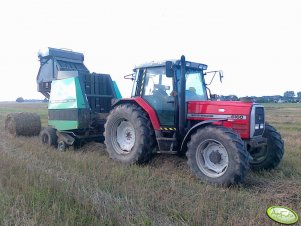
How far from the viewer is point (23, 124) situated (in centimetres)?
1083

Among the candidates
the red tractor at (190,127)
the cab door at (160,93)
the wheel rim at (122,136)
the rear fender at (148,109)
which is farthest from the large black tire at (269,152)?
the wheel rim at (122,136)

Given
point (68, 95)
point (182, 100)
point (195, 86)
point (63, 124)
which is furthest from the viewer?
point (63, 124)

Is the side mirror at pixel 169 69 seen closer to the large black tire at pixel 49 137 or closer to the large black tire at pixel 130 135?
the large black tire at pixel 130 135

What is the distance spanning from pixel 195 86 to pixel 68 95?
3580 mm

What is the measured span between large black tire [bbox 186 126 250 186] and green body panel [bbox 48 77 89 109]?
367 cm

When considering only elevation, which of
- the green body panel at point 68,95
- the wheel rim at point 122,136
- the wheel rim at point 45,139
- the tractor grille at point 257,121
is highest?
the green body panel at point 68,95

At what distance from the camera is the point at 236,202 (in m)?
4.48

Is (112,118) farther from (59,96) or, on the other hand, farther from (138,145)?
(59,96)

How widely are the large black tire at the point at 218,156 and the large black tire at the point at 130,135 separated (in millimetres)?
1049

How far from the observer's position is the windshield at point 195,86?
6.59 m

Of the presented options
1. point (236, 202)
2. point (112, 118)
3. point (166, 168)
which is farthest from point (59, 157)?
point (236, 202)

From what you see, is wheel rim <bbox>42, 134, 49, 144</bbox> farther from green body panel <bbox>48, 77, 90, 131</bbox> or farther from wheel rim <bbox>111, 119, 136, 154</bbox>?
wheel rim <bbox>111, 119, 136, 154</bbox>

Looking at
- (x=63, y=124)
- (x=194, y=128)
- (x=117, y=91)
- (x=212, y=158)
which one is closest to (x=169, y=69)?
(x=194, y=128)

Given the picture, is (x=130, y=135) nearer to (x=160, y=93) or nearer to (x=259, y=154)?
(x=160, y=93)
